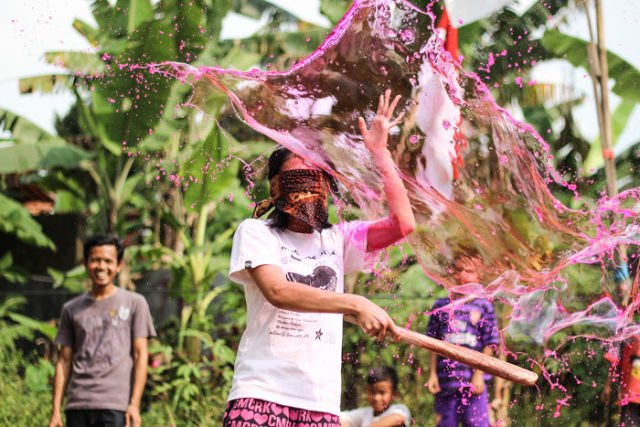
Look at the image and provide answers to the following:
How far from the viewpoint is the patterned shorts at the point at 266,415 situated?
2.50 meters

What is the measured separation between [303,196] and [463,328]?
2033 millimetres

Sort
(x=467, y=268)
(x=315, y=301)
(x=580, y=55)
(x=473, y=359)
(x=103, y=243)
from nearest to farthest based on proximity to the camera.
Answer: (x=315, y=301) → (x=473, y=359) → (x=467, y=268) → (x=103, y=243) → (x=580, y=55)

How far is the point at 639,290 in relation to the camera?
4.19 metres

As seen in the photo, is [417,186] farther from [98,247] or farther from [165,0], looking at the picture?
[165,0]

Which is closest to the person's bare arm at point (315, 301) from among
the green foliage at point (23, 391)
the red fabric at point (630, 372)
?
the red fabric at point (630, 372)

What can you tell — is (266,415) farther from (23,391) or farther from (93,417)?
(23,391)

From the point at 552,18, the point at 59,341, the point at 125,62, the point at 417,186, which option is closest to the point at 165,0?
the point at 125,62

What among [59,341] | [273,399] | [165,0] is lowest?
[273,399]

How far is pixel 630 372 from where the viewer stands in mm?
5055

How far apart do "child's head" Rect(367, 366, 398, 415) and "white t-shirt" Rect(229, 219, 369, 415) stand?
2.01 m

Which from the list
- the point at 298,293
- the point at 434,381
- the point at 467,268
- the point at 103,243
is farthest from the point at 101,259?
the point at 298,293

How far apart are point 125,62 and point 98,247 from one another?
11.1 ft

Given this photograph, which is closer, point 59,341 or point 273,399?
point 273,399

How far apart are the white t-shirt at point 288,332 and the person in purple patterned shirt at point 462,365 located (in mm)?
1528
